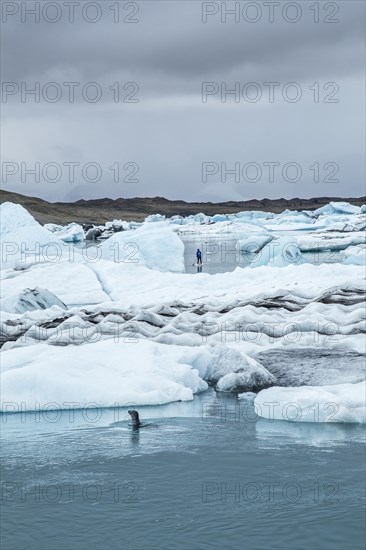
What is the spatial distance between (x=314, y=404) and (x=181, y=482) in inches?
128

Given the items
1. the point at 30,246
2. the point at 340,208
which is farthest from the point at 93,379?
the point at 340,208

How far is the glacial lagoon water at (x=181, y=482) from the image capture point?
870cm

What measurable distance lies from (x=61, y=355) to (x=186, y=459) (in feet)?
14.8

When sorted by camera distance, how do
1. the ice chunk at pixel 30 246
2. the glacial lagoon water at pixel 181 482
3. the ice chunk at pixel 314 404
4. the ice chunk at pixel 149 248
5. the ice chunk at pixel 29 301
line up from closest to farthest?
the glacial lagoon water at pixel 181 482 < the ice chunk at pixel 314 404 < the ice chunk at pixel 29 301 < the ice chunk at pixel 30 246 < the ice chunk at pixel 149 248

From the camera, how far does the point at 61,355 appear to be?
14.6m

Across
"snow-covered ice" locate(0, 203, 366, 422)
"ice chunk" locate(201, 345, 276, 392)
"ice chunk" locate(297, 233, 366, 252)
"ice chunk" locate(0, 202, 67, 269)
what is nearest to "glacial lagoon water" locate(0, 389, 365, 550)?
"snow-covered ice" locate(0, 203, 366, 422)

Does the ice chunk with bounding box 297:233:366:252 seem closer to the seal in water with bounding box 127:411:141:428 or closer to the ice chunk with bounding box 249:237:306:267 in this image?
the ice chunk with bounding box 249:237:306:267

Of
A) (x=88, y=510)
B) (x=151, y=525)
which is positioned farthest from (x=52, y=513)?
(x=151, y=525)

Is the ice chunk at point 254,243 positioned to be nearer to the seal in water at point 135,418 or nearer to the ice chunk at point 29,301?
the ice chunk at point 29,301

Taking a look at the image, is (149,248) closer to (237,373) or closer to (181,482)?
(237,373)

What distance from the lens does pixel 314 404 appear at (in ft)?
41.3

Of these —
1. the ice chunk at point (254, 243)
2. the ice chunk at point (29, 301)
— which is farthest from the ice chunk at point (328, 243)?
the ice chunk at point (29, 301)

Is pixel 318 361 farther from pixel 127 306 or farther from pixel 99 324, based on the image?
pixel 127 306

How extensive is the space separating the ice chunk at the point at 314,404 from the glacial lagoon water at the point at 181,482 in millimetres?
197
